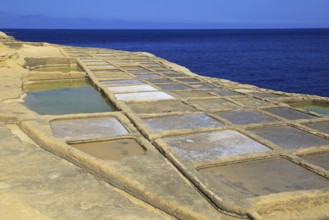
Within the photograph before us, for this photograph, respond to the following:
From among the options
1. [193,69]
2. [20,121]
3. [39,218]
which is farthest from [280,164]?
[193,69]

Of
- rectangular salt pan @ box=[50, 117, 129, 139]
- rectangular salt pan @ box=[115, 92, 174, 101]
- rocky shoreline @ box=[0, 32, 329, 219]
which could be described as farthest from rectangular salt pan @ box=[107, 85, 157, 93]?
rectangular salt pan @ box=[50, 117, 129, 139]

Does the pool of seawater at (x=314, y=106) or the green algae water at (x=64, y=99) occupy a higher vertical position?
the pool of seawater at (x=314, y=106)

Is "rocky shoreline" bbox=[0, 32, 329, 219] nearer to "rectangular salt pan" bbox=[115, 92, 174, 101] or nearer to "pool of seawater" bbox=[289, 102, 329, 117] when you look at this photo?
"rectangular salt pan" bbox=[115, 92, 174, 101]

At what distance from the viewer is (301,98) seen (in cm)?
888

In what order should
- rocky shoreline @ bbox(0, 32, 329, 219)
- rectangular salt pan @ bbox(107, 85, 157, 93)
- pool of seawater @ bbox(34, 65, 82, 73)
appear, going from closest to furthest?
rocky shoreline @ bbox(0, 32, 329, 219) → rectangular salt pan @ bbox(107, 85, 157, 93) → pool of seawater @ bbox(34, 65, 82, 73)

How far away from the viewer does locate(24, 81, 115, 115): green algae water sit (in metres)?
7.26

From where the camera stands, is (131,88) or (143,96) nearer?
(143,96)

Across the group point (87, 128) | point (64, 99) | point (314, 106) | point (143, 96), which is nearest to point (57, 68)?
point (64, 99)

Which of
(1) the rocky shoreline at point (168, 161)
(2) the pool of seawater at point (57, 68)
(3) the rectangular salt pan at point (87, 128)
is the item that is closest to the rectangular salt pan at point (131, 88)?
(1) the rocky shoreline at point (168, 161)

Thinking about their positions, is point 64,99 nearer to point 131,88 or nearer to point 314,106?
point 131,88

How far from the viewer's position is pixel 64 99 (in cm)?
829

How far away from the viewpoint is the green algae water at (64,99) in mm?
7262

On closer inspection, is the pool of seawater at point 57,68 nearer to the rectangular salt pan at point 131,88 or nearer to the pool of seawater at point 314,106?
the rectangular salt pan at point 131,88

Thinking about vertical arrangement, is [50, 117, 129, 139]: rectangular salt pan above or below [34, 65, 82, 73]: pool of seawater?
above
